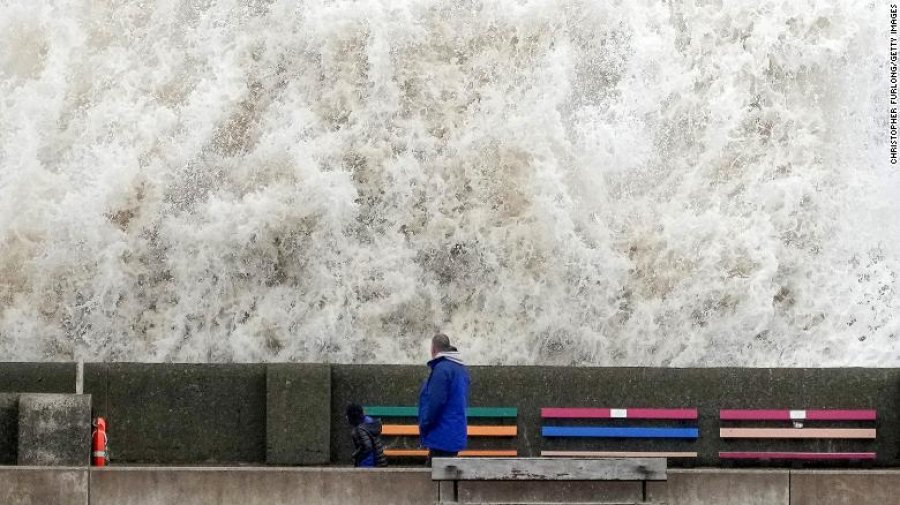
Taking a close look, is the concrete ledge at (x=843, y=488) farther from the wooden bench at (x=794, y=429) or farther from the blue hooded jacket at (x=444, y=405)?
the blue hooded jacket at (x=444, y=405)

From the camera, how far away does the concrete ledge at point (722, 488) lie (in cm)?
1005

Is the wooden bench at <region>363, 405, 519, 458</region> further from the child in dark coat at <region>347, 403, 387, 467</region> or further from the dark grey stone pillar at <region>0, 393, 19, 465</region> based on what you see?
Result: the dark grey stone pillar at <region>0, 393, 19, 465</region>

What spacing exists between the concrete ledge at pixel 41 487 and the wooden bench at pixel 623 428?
390cm

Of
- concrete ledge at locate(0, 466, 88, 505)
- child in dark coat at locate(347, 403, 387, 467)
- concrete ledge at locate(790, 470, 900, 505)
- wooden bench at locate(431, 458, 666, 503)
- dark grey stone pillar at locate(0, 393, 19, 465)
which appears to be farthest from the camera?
dark grey stone pillar at locate(0, 393, 19, 465)

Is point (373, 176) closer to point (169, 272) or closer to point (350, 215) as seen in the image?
point (350, 215)

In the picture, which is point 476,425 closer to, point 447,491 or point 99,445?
point 447,491

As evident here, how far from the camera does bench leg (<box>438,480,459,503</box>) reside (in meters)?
9.70

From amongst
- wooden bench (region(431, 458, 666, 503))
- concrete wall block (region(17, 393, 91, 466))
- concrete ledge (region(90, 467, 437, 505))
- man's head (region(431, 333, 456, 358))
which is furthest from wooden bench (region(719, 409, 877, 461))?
concrete wall block (region(17, 393, 91, 466))

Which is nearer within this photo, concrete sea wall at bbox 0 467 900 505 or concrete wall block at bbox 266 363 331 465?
concrete sea wall at bbox 0 467 900 505

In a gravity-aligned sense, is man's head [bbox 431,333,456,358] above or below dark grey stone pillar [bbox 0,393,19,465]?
above

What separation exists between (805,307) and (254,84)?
658cm

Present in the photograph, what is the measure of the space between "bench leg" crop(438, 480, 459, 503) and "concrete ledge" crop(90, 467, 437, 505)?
0.25 feet

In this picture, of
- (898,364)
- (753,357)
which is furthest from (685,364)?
(898,364)

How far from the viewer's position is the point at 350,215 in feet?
53.5
